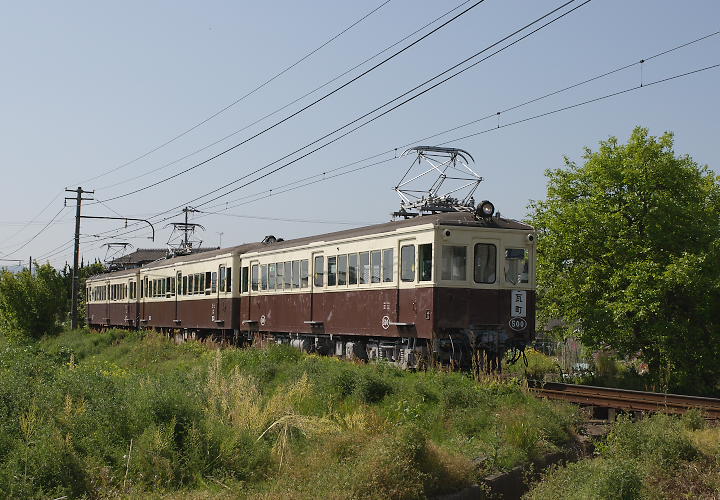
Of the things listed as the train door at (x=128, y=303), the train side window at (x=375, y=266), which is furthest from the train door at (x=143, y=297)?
the train side window at (x=375, y=266)

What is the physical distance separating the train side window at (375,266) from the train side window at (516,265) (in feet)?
8.73

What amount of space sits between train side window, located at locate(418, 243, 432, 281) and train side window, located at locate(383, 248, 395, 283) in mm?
959

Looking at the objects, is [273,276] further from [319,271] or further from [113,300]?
[113,300]

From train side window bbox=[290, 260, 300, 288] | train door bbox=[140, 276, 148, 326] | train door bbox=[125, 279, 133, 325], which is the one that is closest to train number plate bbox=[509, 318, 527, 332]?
train side window bbox=[290, 260, 300, 288]

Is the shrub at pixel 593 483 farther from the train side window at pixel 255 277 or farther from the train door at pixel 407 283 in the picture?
the train side window at pixel 255 277

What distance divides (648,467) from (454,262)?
278 inches

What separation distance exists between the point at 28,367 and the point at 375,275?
736 centimetres

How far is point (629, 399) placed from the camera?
46.0ft

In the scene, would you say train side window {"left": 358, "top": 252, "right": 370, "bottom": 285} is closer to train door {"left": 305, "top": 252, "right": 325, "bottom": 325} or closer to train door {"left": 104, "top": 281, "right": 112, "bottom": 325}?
train door {"left": 305, "top": 252, "right": 325, "bottom": 325}

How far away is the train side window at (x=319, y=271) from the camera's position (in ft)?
67.9

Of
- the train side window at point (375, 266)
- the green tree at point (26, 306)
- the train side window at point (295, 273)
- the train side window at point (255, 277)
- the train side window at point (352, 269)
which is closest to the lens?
the train side window at point (375, 266)

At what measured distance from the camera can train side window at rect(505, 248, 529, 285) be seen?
56.7 ft

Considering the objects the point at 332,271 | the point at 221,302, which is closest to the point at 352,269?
the point at 332,271

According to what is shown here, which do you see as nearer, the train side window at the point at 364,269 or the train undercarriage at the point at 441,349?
the train undercarriage at the point at 441,349
